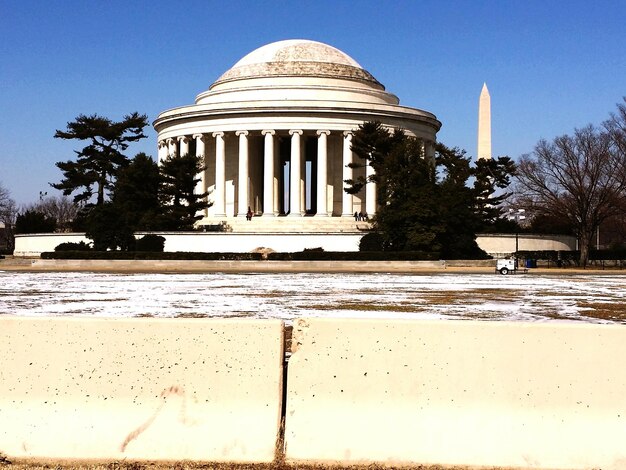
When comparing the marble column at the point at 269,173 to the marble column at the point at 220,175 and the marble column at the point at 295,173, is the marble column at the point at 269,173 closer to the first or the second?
the marble column at the point at 295,173

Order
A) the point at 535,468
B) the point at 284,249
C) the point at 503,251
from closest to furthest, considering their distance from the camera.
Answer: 1. the point at 535,468
2. the point at 284,249
3. the point at 503,251

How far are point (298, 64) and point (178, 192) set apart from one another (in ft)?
87.3

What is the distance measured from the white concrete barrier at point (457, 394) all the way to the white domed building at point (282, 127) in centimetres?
6963

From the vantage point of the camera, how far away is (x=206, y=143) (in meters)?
89.8

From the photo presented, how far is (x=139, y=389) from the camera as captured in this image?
7.61 metres

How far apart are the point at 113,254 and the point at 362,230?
24.2 meters

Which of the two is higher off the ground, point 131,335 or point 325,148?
point 325,148

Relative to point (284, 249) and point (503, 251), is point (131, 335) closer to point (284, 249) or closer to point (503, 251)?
point (284, 249)

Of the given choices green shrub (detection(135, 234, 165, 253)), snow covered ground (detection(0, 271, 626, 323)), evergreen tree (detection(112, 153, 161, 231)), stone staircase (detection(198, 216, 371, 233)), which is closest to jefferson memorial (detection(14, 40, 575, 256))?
stone staircase (detection(198, 216, 371, 233))

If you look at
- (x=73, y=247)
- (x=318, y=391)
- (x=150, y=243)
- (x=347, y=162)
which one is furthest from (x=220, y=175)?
(x=318, y=391)

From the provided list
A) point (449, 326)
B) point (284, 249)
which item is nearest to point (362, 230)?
point (284, 249)

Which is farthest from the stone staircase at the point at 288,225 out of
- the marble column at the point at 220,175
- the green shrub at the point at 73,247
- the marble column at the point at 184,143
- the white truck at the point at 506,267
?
the white truck at the point at 506,267

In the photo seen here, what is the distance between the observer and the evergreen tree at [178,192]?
7031 cm

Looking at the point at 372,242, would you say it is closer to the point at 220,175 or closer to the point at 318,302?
the point at 220,175
